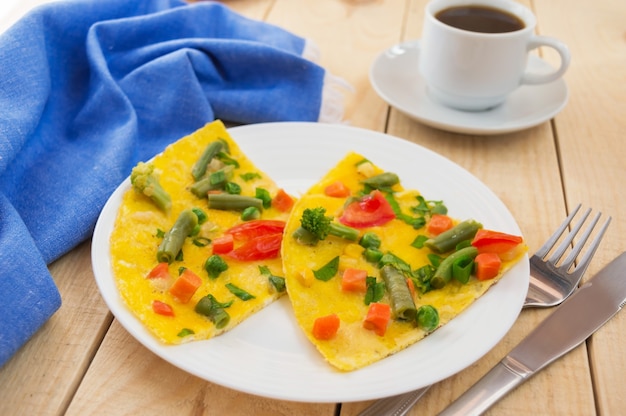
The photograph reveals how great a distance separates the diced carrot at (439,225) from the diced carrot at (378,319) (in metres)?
0.53

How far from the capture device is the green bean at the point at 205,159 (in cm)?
301

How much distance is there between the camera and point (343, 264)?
2.60 metres

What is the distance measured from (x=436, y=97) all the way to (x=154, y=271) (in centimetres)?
201

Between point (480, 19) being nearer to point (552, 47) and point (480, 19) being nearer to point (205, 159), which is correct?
point (552, 47)

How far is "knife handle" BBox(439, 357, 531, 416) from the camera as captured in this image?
7.07 ft

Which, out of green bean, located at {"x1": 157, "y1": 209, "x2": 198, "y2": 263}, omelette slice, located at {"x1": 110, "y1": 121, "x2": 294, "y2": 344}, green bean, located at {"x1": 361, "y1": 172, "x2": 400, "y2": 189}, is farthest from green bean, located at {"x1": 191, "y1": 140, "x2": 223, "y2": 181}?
green bean, located at {"x1": 361, "y1": 172, "x2": 400, "y2": 189}

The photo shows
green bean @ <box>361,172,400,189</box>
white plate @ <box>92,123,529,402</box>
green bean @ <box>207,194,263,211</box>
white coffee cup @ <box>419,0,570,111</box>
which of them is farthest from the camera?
white coffee cup @ <box>419,0,570,111</box>

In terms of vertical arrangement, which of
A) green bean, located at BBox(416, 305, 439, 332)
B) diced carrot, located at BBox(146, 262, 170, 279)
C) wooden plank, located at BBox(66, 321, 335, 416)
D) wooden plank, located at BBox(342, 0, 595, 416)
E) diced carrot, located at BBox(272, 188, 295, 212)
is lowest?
wooden plank, located at BBox(342, 0, 595, 416)

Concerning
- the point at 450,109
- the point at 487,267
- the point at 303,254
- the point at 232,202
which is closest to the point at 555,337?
the point at 487,267

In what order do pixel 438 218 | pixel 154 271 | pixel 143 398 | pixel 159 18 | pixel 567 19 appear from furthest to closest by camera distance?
1. pixel 567 19
2. pixel 159 18
3. pixel 438 218
4. pixel 154 271
5. pixel 143 398

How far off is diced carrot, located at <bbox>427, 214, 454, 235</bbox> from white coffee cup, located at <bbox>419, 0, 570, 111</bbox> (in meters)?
1.09

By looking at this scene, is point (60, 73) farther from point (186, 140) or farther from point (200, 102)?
point (186, 140)

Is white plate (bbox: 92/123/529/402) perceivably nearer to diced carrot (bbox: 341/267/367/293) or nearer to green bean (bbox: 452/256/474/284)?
green bean (bbox: 452/256/474/284)

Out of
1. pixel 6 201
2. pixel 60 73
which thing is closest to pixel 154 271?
pixel 6 201
